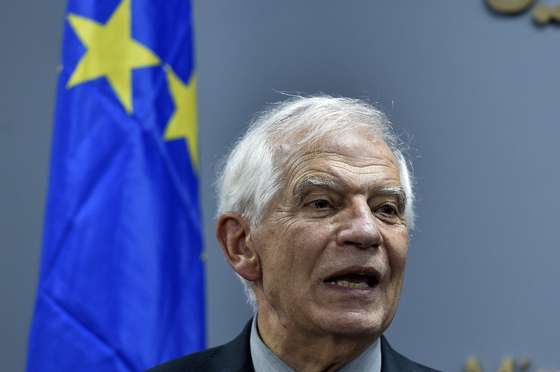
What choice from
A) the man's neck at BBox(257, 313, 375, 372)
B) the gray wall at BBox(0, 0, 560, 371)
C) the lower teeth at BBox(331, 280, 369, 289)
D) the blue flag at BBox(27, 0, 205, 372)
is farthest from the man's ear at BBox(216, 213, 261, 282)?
the gray wall at BBox(0, 0, 560, 371)

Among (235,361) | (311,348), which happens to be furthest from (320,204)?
(235,361)

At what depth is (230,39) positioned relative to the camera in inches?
147

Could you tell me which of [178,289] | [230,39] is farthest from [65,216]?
[230,39]

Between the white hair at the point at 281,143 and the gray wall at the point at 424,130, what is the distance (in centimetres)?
148

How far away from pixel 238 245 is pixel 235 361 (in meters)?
0.23

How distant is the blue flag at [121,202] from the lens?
2.80 meters

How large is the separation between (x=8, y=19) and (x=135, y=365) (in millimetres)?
1564

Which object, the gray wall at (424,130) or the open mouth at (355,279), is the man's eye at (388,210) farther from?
the gray wall at (424,130)

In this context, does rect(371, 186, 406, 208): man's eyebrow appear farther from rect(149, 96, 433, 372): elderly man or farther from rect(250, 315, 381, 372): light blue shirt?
rect(250, 315, 381, 372): light blue shirt

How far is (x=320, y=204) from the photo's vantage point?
1.94m

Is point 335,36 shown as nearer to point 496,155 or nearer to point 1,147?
point 496,155

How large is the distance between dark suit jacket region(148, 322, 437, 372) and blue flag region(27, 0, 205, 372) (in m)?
0.69

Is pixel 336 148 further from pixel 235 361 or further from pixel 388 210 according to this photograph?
pixel 235 361

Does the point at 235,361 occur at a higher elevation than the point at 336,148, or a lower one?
lower
